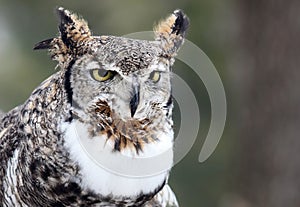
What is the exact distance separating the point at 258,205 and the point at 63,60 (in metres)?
3.08

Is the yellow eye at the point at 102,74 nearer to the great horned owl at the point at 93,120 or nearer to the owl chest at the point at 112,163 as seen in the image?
the great horned owl at the point at 93,120

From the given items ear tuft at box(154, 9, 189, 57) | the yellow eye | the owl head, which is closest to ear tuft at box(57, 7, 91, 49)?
the owl head

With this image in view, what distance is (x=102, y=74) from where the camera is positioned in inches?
114

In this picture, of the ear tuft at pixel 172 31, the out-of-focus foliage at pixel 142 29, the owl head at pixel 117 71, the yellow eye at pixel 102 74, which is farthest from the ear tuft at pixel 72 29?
the out-of-focus foliage at pixel 142 29

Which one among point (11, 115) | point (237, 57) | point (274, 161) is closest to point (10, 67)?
point (237, 57)

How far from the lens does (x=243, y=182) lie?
237 inches

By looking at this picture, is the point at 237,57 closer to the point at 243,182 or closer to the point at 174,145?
the point at 243,182

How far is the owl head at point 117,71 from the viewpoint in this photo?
2869 millimetres

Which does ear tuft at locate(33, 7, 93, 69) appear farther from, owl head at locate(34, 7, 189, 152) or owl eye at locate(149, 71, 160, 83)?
owl eye at locate(149, 71, 160, 83)

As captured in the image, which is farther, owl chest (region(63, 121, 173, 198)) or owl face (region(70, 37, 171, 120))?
owl chest (region(63, 121, 173, 198))

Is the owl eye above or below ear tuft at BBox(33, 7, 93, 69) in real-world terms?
below

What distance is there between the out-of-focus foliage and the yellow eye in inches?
264

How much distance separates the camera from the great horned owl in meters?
2.91

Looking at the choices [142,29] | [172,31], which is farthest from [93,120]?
[142,29]
